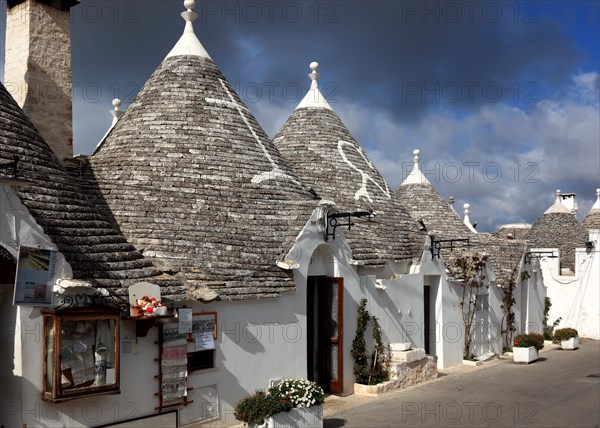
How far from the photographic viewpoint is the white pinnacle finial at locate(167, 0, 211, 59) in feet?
49.4

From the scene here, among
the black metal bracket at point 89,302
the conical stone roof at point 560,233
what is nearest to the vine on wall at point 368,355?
the black metal bracket at point 89,302

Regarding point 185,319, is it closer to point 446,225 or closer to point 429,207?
point 446,225

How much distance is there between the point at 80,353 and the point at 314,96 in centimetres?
1270

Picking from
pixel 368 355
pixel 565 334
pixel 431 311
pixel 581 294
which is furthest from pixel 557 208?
pixel 368 355

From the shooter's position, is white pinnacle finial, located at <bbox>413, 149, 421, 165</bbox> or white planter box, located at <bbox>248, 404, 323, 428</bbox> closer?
white planter box, located at <bbox>248, 404, 323, 428</bbox>

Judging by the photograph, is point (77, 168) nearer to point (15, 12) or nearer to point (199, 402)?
point (15, 12)

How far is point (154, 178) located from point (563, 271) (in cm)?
2222

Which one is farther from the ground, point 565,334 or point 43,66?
point 43,66

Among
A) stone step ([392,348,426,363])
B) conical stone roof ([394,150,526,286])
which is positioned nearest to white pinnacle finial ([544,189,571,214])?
conical stone roof ([394,150,526,286])

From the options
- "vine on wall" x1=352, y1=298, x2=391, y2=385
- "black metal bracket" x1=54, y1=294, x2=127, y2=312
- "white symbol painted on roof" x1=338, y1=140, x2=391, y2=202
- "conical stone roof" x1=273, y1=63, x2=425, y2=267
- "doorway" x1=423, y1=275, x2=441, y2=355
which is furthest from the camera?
"doorway" x1=423, y1=275, x2=441, y2=355

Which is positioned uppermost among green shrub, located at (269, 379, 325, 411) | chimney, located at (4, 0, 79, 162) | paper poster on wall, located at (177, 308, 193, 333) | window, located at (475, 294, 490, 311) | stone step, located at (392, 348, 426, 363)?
chimney, located at (4, 0, 79, 162)

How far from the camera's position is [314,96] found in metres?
19.5

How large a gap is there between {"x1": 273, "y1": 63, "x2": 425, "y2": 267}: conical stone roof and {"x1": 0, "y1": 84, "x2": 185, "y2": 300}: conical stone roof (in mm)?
6686

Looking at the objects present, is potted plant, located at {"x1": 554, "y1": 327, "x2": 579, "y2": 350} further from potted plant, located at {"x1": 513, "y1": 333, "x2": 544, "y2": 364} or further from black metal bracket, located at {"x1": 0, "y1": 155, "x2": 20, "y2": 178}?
black metal bracket, located at {"x1": 0, "y1": 155, "x2": 20, "y2": 178}
